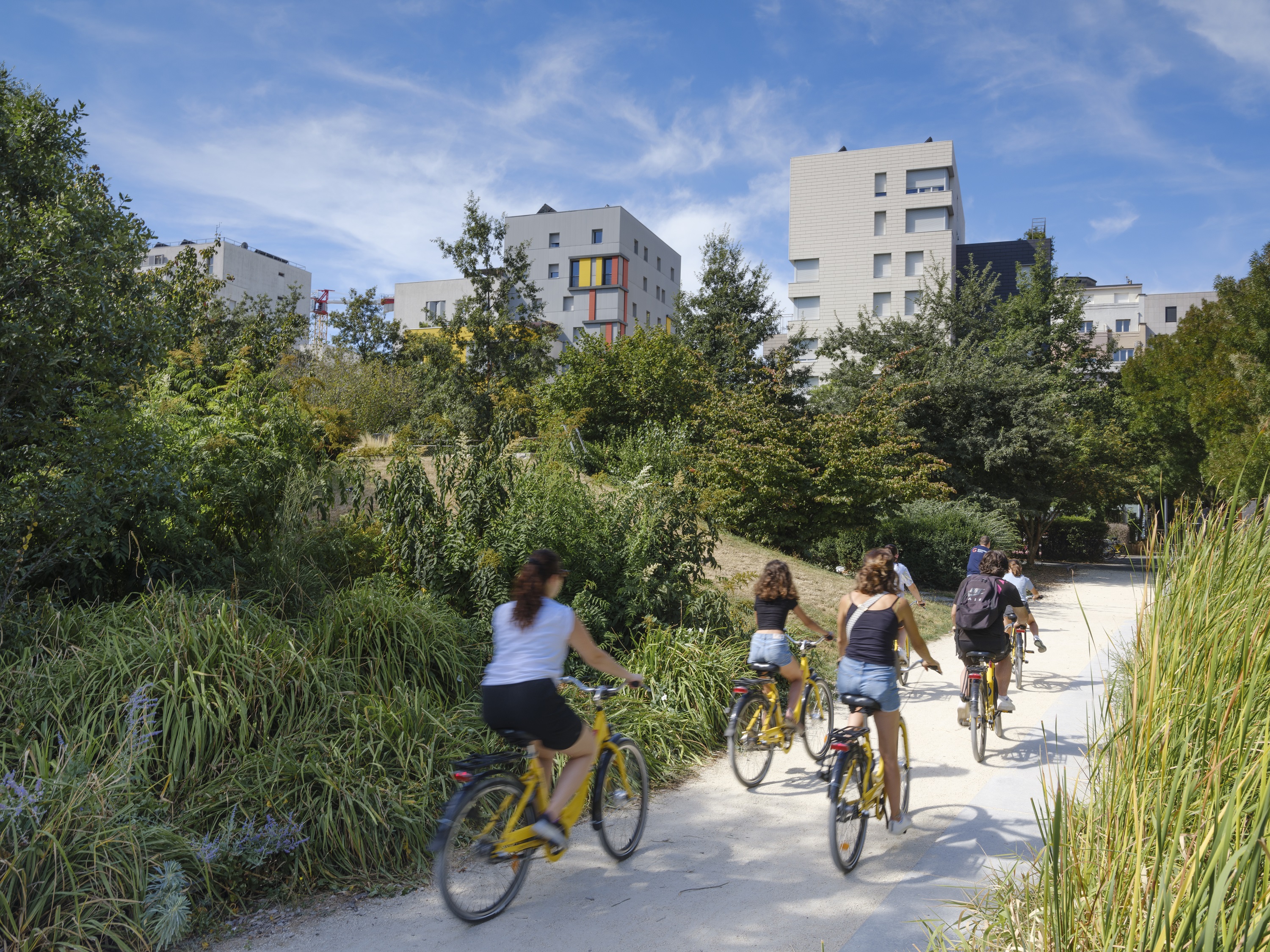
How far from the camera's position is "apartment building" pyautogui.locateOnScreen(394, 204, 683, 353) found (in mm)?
65250

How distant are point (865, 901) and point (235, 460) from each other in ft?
23.2

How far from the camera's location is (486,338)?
25984 millimetres

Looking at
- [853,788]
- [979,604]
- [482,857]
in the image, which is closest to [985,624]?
[979,604]

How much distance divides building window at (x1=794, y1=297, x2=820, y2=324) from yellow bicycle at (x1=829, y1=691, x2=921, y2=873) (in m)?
48.0

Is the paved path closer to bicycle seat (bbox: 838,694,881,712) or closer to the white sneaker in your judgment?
the white sneaker

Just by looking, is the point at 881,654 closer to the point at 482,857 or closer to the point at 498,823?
the point at 498,823

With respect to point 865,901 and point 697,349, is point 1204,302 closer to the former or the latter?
point 697,349

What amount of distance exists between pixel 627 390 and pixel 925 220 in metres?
33.0

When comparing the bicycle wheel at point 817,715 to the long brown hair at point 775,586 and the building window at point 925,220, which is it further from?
the building window at point 925,220

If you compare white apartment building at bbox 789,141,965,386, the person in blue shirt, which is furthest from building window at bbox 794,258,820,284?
the person in blue shirt

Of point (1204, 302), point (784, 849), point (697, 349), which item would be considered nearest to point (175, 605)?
point (784, 849)

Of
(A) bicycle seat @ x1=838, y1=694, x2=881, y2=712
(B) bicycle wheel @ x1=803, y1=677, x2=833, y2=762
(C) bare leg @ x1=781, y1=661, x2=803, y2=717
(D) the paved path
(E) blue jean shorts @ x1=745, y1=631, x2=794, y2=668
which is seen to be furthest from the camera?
(B) bicycle wheel @ x1=803, y1=677, x2=833, y2=762

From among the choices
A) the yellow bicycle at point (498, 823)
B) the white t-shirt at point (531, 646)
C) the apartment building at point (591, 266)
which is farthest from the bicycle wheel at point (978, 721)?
the apartment building at point (591, 266)

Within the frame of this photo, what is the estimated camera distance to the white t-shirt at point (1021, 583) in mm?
9906
